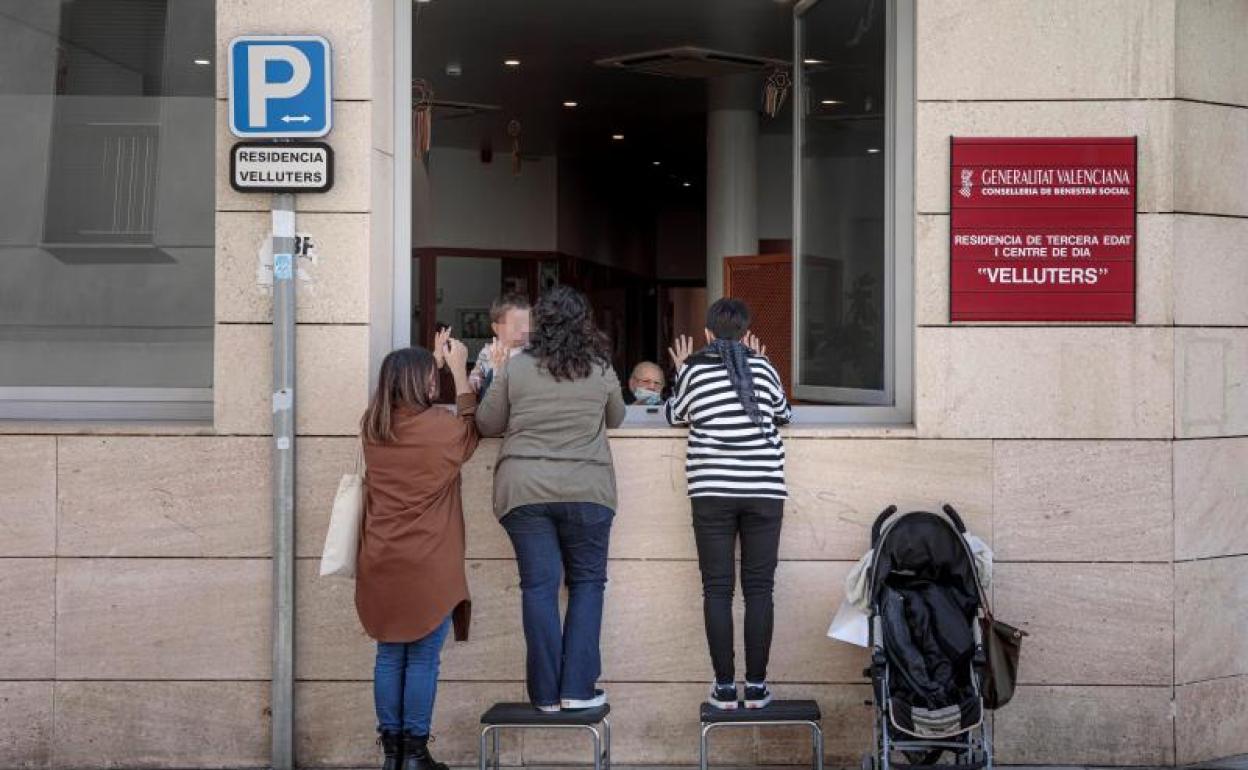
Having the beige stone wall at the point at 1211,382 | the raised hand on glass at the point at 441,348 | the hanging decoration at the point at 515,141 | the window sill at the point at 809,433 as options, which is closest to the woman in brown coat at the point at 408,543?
the raised hand on glass at the point at 441,348

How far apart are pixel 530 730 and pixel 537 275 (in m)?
10.6

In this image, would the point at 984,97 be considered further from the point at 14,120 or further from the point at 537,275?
the point at 537,275

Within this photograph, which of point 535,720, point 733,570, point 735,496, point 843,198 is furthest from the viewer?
point 843,198

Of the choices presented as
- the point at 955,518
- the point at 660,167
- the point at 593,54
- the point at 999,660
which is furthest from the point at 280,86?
the point at 660,167

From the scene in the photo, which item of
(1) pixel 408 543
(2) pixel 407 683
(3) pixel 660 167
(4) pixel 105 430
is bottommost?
(2) pixel 407 683

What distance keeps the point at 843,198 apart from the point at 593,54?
155 inches

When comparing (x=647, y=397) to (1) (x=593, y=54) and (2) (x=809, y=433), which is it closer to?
(2) (x=809, y=433)

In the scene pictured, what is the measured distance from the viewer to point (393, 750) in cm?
581

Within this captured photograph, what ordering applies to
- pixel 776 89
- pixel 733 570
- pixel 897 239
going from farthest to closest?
pixel 776 89 < pixel 897 239 < pixel 733 570

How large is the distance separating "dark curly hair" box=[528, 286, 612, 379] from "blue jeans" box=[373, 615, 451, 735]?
3.59 feet

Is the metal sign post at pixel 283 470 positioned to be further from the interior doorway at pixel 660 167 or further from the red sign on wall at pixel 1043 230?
the red sign on wall at pixel 1043 230

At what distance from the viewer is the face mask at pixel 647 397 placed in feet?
22.8

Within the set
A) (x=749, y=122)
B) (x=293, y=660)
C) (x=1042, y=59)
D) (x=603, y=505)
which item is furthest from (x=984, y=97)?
(x=749, y=122)

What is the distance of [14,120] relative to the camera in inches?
277
